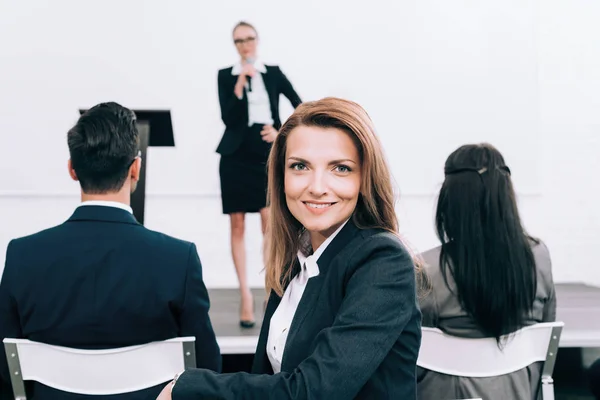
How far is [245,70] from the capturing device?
3346 millimetres

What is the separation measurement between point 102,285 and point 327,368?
79cm

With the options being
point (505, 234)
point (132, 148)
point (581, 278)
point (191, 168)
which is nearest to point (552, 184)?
point (581, 278)

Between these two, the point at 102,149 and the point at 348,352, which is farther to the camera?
the point at 102,149

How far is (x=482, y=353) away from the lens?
167 centimetres

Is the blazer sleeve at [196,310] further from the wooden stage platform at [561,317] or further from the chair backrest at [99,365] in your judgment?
the wooden stage platform at [561,317]

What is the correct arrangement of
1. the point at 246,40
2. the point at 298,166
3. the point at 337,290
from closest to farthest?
the point at 337,290 → the point at 298,166 → the point at 246,40

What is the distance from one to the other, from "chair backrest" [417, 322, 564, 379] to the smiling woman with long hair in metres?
0.61

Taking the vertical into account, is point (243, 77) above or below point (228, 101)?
above

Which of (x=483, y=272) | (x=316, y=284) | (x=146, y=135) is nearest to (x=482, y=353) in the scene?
(x=483, y=272)

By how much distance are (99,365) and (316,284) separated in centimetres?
66

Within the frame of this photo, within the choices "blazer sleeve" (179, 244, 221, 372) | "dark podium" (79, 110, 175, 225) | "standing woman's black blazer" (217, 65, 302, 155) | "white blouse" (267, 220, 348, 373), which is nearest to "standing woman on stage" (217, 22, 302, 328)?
"standing woman's black blazer" (217, 65, 302, 155)

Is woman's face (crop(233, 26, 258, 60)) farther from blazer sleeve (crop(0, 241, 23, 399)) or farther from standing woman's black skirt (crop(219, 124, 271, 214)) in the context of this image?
blazer sleeve (crop(0, 241, 23, 399))

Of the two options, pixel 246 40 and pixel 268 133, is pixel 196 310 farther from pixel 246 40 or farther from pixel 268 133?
A: pixel 246 40

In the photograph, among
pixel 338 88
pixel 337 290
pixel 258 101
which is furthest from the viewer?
pixel 338 88
